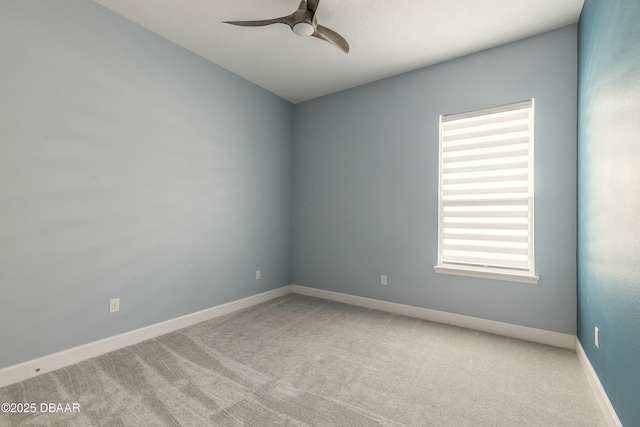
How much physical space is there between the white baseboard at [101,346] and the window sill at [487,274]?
8.26 ft

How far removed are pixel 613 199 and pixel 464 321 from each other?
1939mm

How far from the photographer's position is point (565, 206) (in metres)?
2.61

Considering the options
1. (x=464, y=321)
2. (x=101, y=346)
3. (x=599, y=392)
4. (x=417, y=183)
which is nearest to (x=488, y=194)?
(x=417, y=183)

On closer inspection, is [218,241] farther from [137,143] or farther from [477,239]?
[477,239]

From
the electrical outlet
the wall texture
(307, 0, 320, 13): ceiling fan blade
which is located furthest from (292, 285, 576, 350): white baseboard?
(307, 0, 320, 13): ceiling fan blade

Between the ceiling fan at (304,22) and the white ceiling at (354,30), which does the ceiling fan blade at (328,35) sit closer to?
the ceiling fan at (304,22)

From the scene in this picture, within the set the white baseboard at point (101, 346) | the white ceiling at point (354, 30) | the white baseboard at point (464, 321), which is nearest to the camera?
the white baseboard at point (101, 346)

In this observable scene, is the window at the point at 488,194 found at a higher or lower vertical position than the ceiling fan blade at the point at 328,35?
lower

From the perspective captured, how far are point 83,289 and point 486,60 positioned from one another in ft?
14.3

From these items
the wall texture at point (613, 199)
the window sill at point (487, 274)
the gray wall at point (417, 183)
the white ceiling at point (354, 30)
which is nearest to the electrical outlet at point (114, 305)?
the gray wall at point (417, 183)

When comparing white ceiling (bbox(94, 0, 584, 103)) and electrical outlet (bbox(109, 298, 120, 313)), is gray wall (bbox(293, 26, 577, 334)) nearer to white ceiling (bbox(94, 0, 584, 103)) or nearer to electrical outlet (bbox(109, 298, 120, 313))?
white ceiling (bbox(94, 0, 584, 103))

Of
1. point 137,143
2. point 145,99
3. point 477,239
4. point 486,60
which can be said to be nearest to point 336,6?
point 486,60

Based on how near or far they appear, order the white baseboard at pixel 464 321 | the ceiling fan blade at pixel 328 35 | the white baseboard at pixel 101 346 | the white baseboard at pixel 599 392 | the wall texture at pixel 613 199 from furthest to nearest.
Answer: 1. the white baseboard at pixel 464 321
2. the ceiling fan blade at pixel 328 35
3. the white baseboard at pixel 101 346
4. the white baseboard at pixel 599 392
5. the wall texture at pixel 613 199

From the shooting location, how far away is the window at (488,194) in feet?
9.23
